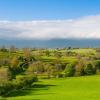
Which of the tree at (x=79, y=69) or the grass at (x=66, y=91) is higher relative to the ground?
the tree at (x=79, y=69)

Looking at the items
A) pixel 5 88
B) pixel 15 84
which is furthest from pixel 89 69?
pixel 5 88

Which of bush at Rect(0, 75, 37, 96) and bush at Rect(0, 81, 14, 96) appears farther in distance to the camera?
bush at Rect(0, 75, 37, 96)

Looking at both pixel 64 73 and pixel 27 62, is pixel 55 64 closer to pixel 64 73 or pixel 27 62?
Answer: pixel 64 73

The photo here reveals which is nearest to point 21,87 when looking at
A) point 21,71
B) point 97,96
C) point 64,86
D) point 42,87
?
point 42,87

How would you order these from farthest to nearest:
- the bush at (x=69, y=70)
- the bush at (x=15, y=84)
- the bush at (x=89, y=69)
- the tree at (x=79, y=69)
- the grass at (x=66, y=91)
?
the bush at (x=89, y=69), the tree at (x=79, y=69), the bush at (x=69, y=70), the bush at (x=15, y=84), the grass at (x=66, y=91)

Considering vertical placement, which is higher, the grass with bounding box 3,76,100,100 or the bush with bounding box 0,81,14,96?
the bush with bounding box 0,81,14,96

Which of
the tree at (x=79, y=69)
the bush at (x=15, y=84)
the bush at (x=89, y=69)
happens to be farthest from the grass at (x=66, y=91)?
the bush at (x=89, y=69)

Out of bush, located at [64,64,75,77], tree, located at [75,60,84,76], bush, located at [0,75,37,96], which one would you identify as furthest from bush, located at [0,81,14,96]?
tree, located at [75,60,84,76]

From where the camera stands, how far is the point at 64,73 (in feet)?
494

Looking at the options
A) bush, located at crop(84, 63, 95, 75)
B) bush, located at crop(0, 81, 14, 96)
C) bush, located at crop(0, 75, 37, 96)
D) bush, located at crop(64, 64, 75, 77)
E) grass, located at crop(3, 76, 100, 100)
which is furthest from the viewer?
bush, located at crop(84, 63, 95, 75)

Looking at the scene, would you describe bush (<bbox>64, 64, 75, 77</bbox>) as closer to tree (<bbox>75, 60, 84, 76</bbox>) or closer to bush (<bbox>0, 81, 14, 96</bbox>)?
tree (<bbox>75, 60, 84, 76</bbox>)

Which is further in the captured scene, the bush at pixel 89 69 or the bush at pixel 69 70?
the bush at pixel 89 69

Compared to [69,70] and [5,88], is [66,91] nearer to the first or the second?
[5,88]

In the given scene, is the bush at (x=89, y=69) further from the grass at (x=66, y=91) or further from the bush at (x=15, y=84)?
the bush at (x=15, y=84)
